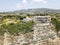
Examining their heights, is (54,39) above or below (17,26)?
below

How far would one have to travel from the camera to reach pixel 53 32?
16.6 metres

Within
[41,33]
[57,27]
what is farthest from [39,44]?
[57,27]

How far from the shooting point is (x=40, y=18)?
56.6ft

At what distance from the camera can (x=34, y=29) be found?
1667cm

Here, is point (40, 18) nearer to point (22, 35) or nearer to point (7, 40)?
point (22, 35)

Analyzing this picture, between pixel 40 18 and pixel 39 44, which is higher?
pixel 40 18

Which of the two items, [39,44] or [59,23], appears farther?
[59,23]

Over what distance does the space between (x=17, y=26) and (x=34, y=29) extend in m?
1.72

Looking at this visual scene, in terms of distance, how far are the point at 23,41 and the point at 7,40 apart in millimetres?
1452

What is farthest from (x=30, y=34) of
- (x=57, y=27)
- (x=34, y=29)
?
(x=57, y=27)

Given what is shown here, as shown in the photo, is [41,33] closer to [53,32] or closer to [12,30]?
[53,32]

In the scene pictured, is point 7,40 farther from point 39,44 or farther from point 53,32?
point 53,32

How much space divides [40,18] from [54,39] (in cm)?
263

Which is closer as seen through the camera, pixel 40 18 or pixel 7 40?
pixel 7 40
